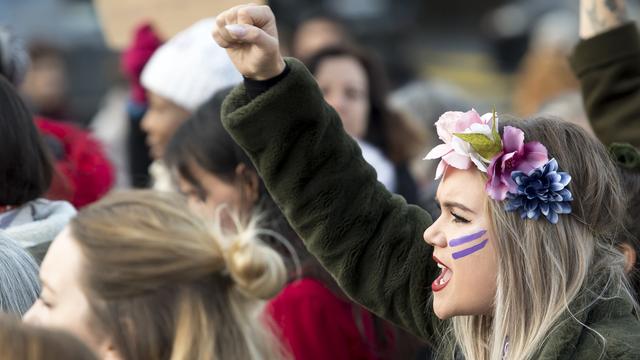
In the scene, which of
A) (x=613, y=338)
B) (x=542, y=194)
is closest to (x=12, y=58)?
(x=542, y=194)

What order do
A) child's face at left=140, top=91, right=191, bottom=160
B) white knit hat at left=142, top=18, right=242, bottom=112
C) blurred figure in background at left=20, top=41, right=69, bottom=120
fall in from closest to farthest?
white knit hat at left=142, top=18, right=242, bottom=112
child's face at left=140, top=91, right=191, bottom=160
blurred figure in background at left=20, top=41, right=69, bottom=120

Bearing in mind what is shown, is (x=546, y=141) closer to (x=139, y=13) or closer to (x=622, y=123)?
(x=622, y=123)

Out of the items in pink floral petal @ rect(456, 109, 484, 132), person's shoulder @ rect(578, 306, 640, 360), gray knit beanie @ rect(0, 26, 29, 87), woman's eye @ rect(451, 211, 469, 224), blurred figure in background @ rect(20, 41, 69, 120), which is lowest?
blurred figure in background @ rect(20, 41, 69, 120)

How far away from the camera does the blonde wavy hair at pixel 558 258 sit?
8.41 ft

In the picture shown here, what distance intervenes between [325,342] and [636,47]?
4.07ft

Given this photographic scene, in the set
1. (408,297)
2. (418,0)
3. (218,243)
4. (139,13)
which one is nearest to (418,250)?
(408,297)

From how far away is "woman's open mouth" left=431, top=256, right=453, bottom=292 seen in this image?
8.68ft

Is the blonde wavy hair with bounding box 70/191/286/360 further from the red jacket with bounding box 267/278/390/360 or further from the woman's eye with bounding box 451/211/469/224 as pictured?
the red jacket with bounding box 267/278/390/360

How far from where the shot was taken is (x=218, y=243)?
2.39 meters

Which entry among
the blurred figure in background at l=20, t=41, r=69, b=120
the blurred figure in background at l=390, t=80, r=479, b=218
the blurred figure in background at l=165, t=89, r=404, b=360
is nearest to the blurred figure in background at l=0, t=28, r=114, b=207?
the blurred figure in background at l=165, t=89, r=404, b=360

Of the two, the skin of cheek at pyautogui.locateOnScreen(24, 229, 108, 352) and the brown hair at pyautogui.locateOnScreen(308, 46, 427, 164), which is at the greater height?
the skin of cheek at pyautogui.locateOnScreen(24, 229, 108, 352)

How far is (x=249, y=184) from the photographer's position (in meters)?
3.84

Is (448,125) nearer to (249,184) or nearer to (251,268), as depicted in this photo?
(251,268)

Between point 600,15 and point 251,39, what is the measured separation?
1.42m
